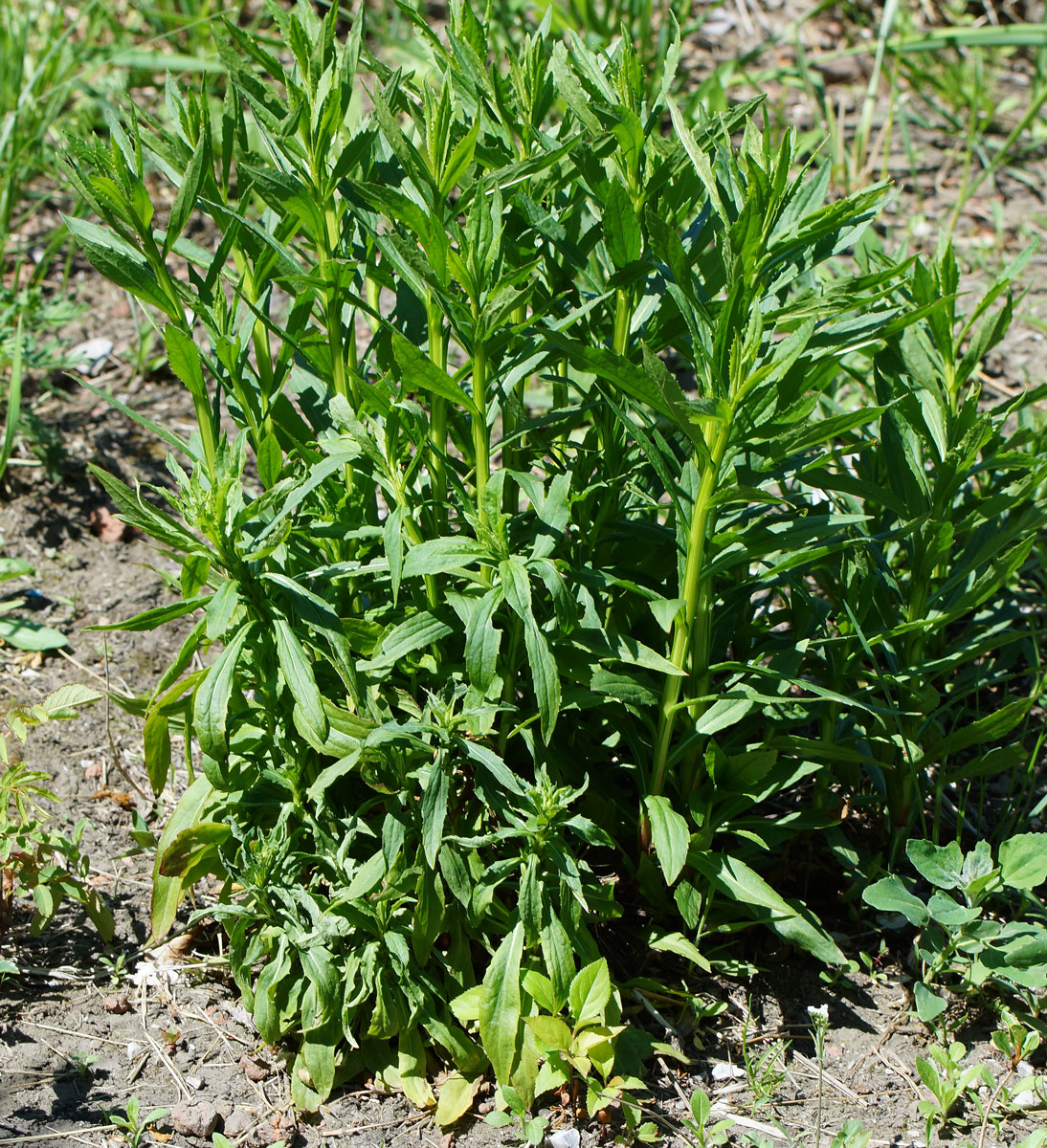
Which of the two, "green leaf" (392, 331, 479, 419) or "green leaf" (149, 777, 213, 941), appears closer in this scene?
"green leaf" (392, 331, 479, 419)

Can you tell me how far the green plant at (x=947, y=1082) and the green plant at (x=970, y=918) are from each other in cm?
8

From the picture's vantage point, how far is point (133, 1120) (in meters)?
2.16

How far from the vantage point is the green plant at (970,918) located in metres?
2.34

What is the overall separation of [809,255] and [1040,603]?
1.19 meters

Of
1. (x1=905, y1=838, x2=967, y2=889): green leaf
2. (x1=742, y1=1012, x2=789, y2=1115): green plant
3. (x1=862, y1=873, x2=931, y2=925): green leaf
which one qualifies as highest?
(x1=905, y1=838, x2=967, y2=889): green leaf

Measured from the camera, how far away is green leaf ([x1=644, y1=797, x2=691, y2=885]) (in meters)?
2.12

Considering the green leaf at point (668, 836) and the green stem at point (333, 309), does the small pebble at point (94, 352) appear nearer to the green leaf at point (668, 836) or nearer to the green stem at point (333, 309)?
the green stem at point (333, 309)

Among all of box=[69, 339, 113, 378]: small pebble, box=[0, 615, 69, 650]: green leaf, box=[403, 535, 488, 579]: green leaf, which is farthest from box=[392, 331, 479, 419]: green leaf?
box=[69, 339, 113, 378]: small pebble

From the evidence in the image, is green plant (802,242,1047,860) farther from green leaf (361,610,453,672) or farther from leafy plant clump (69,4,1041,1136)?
green leaf (361,610,453,672)

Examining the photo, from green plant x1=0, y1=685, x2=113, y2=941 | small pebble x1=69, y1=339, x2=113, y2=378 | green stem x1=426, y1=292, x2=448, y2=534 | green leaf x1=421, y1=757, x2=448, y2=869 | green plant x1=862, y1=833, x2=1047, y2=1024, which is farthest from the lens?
small pebble x1=69, y1=339, x2=113, y2=378

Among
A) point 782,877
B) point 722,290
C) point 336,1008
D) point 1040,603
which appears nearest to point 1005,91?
point 1040,603

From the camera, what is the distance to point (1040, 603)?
293cm

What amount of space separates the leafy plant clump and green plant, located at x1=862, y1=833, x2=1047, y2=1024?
8.6 inches

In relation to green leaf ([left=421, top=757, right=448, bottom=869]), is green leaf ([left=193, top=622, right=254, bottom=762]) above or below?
above
